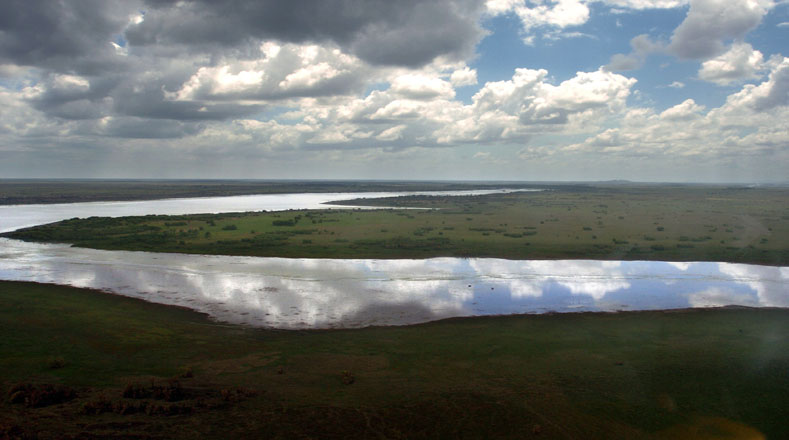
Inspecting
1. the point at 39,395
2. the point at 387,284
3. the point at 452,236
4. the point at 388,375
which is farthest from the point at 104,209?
the point at 388,375

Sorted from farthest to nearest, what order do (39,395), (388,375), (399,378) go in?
(388,375) → (399,378) → (39,395)

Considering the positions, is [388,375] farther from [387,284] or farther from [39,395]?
[387,284]

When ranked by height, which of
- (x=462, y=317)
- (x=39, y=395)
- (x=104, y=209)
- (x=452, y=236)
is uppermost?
(x=104, y=209)

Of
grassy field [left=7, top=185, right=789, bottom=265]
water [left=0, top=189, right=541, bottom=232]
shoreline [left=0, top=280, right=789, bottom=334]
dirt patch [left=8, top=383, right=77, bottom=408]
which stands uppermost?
water [left=0, top=189, right=541, bottom=232]

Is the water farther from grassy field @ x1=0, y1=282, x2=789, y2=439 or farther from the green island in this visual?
grassy field @ x1=0, y1=282, x2=789, y2=439

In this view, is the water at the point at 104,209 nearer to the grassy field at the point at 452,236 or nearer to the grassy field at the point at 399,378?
the grassy field at the point at 452,236

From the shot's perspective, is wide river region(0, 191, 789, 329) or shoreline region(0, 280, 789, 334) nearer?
shoreline region(0, 280, 789, 334)

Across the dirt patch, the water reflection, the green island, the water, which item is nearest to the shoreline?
the green island

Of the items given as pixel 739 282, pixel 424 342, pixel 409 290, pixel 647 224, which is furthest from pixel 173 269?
pixel 647 224

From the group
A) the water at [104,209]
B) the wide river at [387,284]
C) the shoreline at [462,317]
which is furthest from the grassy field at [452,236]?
the shoreline at [462,317]
